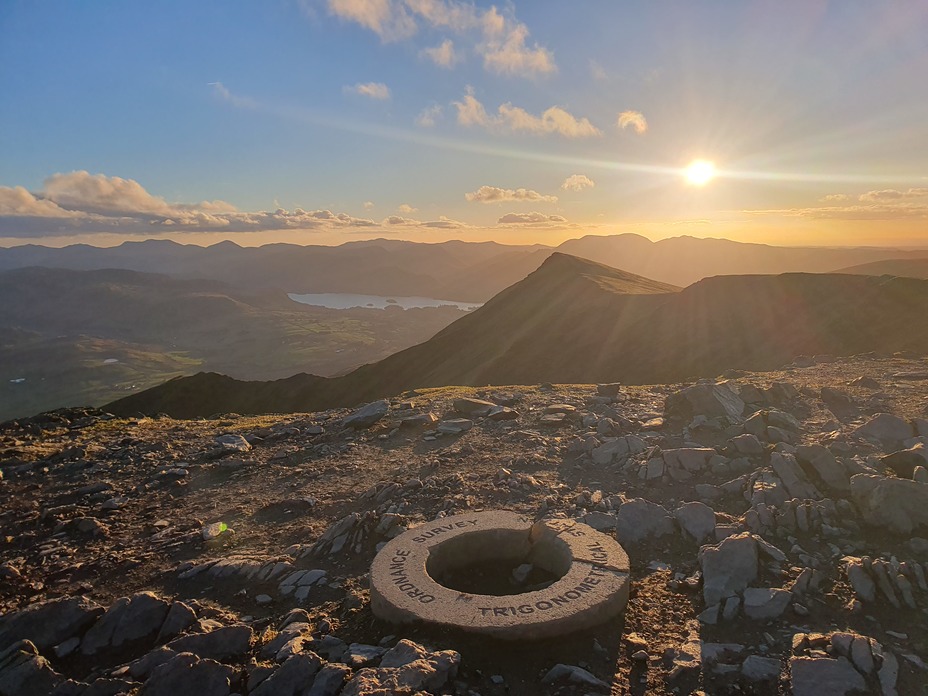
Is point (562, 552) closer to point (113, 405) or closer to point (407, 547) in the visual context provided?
point (407, 547)

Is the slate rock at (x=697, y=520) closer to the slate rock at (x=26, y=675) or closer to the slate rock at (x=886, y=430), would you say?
the slate rock at (x=886, y=430)

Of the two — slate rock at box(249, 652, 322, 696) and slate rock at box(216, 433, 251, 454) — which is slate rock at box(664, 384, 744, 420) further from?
slate rock at box(216, 433, 251, 454)

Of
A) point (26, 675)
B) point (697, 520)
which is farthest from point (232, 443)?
point (697, 520)

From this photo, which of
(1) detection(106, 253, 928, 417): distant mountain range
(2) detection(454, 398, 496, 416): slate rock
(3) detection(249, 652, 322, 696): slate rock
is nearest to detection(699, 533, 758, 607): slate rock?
(3) detection(249, 652, 322, 696): slate rock

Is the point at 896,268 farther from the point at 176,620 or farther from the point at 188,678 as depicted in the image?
the point at 188,678

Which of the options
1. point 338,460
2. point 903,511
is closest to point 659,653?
point 903,511

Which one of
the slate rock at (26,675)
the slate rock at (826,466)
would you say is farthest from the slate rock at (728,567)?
the slate rock at (26,675)
